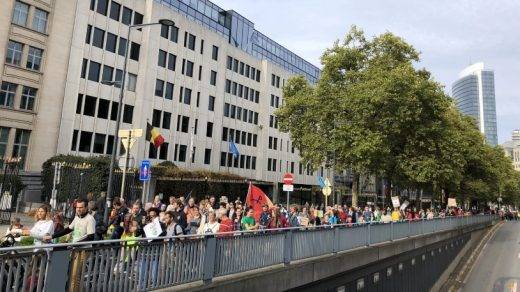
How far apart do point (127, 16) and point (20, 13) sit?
32.5ft

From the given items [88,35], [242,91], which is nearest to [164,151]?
[88,35]

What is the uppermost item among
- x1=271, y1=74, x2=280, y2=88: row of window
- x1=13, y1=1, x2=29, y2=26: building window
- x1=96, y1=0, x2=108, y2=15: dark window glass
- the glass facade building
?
the glass facade building

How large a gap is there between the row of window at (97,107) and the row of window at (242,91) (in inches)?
620

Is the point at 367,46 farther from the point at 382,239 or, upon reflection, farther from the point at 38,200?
the point at 38,200

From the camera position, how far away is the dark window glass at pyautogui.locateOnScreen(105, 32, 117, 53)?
38188 millimetres

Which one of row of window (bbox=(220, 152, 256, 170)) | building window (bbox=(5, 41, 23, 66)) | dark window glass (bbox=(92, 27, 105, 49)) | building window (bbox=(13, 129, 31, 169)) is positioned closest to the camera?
building window (bbox=(5, 41, 23, 66))

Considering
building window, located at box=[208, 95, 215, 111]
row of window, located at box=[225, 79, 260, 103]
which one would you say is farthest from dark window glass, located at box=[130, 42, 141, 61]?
row of window, located at box=[225, 79, 260, 103]

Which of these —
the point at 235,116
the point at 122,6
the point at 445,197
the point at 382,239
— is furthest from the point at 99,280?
the point at 445,197

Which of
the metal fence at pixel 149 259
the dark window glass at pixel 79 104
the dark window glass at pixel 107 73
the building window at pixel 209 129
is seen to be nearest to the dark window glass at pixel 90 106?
the dark window glass at pixel 79 104

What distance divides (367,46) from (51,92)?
25.1 m

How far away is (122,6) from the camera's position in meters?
39.5

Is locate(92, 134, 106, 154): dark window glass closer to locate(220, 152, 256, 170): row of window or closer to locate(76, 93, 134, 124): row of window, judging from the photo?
locate(76, 93, 134, 124): row of window

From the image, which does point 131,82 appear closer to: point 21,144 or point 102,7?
point 102,7

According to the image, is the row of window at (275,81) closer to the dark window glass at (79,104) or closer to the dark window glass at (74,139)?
the dark window glass at (79,104)
